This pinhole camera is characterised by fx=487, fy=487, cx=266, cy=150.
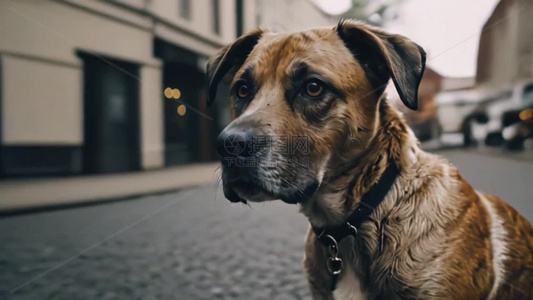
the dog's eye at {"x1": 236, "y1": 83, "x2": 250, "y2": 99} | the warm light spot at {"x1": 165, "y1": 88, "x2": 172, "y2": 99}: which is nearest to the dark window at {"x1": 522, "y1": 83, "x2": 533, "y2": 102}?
the dog's eye at {"x1": 236, "y1": 83, "x2": 250, "y2": 99}

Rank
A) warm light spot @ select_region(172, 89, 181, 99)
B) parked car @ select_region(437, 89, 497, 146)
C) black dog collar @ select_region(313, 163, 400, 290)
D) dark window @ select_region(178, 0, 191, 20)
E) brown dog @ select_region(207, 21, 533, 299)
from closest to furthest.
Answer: brown dog @ select_region(207, 21, 533, 299) → black dog collar @ select_region(313, 163, 400, 290) → parked car @ select_region(437, 89, 497, 146) → warm light spot @ select_region(172, 89, 181, 99) → dark window @ select_region(178, 0, 191, 20)

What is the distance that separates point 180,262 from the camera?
A: 3506 mm

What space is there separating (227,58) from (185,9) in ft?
→ 1.54

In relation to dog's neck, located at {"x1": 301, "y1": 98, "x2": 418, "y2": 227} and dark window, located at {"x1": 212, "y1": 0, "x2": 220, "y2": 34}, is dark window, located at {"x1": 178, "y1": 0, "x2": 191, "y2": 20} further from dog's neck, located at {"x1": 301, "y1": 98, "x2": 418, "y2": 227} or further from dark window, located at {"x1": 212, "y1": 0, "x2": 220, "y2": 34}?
dog's neck, located at {"x1": 301, "y1": 98, "x2": 418, "y2": 227}

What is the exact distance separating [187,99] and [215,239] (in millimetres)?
2345

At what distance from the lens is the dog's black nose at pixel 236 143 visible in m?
1.49

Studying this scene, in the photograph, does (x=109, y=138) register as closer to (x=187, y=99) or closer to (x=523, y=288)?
(x=187, y=99)

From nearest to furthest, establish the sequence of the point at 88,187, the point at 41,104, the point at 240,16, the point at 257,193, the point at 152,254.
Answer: the point at 257,193 → the point at 240,16 → the point at 41,104 → the point at 88,187 → the point at 152,254

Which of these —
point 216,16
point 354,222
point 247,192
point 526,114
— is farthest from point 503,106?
point 216,16

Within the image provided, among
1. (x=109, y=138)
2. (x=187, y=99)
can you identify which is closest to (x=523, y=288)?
(x=187, y=99)

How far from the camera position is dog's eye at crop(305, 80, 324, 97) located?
5.49 ft

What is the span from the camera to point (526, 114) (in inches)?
67.5

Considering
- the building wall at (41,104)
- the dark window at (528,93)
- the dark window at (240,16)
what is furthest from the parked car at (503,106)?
the building wall at (41,104)

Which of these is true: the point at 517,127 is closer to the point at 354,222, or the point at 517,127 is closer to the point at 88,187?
the point at 354,222
